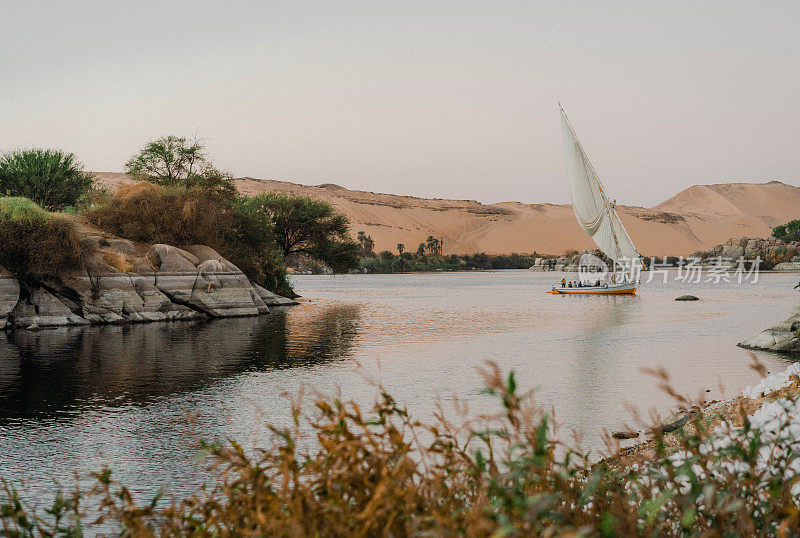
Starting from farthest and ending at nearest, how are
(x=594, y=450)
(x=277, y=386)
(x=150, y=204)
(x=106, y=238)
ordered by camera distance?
(x=150, y=204) → (x=106, y=238) → (x=277, y=386) → (x=594, y=450)

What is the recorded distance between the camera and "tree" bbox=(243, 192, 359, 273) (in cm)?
5262

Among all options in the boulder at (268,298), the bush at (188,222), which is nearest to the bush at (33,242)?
the bush at (188,222)

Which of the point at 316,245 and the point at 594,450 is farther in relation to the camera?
the point at 316,245

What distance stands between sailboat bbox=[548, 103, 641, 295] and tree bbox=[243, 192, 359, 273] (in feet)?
56.2

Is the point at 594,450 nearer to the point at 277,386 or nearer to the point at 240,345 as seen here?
Result: the point at 277,386

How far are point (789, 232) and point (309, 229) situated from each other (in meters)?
124

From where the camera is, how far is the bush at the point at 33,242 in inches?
1021

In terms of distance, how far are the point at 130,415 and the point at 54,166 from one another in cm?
3720

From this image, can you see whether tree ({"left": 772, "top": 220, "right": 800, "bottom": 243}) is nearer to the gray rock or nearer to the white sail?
the gray rock

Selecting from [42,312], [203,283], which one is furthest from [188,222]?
[42,312]

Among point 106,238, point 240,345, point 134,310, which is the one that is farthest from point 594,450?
point 106,238

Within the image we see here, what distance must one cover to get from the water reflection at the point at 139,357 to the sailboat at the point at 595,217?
25.9 metres

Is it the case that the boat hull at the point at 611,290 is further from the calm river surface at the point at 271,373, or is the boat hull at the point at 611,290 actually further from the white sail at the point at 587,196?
the calm river surface at the point at 271,373

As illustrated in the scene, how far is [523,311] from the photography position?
36594mm
